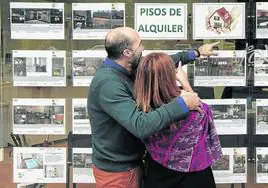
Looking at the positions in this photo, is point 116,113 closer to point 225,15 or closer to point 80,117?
point 80,117

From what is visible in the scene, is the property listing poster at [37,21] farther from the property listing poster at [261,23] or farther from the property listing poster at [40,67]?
the property listing poster at [261,23]

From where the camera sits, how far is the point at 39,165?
445 centimetres

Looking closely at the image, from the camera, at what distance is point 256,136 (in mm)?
4371

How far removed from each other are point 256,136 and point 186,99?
1836 millimetres

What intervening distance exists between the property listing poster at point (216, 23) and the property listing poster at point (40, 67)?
1178 millimetres

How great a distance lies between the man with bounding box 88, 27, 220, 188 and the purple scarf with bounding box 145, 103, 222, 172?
0.34 ft

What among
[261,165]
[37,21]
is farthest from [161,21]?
[261,165]

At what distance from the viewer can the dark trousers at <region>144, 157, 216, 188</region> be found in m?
2.85

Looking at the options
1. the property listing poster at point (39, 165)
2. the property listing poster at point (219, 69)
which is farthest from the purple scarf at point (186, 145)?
the property listing poster at point (39, 165)

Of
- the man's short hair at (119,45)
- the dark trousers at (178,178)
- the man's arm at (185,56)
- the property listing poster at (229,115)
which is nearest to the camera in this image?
the dark trousers at (178,178)

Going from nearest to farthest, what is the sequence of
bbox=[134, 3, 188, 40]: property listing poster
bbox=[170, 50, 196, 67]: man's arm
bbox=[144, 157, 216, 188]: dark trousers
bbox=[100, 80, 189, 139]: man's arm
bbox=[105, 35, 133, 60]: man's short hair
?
1. bbox=[100, 80, 189, 139]: man's arm
2. bbox=[144, 157, 216, 188]: dark trousers
3. bbox=[105, 35, 133, 60]: man's short hair
4. bbox=[170, 50, 196, 67]: man's arm
5. bbox=[134, 3, 188, 40]: property listing poster

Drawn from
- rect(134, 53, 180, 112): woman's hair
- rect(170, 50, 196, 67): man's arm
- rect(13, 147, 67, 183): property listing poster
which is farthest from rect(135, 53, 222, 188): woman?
rect(13, 147, 67, 183): property listing poster

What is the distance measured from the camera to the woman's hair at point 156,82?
2.79 m

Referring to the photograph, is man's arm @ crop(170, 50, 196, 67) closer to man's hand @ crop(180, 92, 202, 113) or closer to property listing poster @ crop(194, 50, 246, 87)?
property listing poster @ crop(194, 50, 246, 87)
